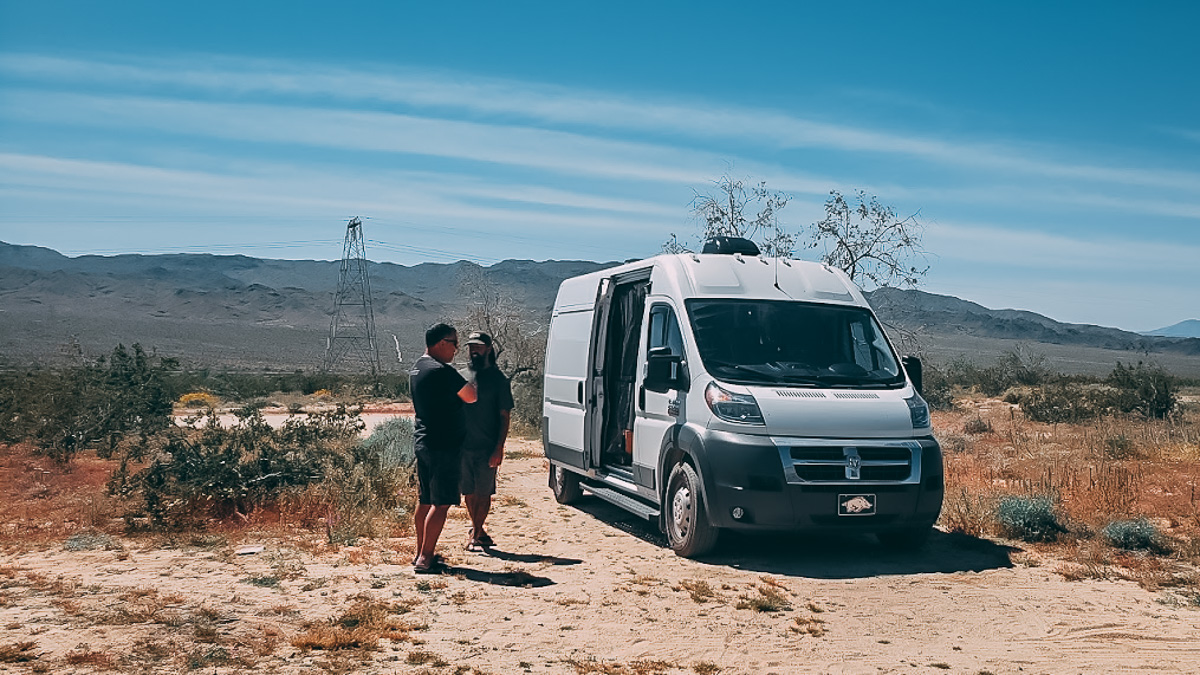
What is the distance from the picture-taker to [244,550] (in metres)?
9.34

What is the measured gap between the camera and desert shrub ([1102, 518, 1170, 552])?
9.65m

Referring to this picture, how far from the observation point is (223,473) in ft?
36.8

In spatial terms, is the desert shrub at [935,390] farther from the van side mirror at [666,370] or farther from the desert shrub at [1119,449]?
the van side mirror at [666,370]

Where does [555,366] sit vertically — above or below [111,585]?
above

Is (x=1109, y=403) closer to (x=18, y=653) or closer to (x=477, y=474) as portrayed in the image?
(x=477, y=474)

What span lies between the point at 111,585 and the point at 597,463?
5183 millimetres

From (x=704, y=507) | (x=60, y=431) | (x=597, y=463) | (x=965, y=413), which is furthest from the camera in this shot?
(x=965, y=413)

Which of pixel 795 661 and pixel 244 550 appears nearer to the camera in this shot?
pixel 795 661

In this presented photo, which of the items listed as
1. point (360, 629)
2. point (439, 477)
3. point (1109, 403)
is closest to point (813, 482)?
point (439, 477)

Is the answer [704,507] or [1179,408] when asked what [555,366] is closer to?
[704,507]

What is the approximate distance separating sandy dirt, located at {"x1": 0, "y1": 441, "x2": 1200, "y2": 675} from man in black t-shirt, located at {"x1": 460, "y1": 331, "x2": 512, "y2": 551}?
1.18 feet

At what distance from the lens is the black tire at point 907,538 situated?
9.61 m

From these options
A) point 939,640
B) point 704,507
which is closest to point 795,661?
point 939,640

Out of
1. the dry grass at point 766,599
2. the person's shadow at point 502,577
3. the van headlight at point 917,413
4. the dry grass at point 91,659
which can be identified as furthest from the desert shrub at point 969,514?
the dry grass at point 91,659
